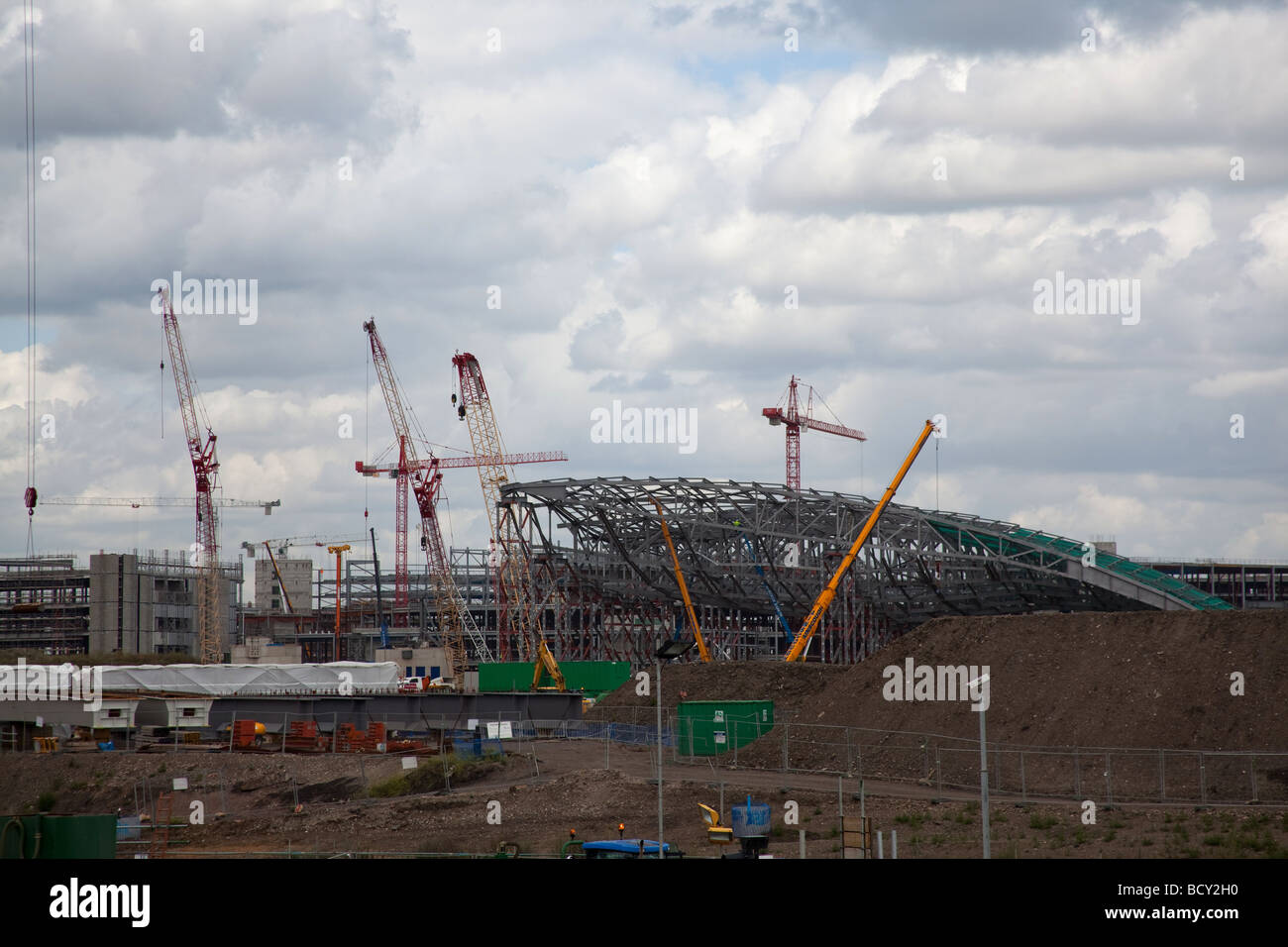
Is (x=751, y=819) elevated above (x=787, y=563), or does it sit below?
below

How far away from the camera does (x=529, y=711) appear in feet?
204

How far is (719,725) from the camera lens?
159 feet

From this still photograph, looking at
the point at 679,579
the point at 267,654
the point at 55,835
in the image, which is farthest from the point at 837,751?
the point at 267,654

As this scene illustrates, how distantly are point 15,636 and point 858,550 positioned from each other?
95.1 metres

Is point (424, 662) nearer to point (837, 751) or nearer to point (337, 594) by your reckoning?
point (337, 594)

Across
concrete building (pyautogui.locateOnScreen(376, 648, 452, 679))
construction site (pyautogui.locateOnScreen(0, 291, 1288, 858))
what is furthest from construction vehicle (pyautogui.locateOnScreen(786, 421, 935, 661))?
concrete building (pyautogui.locateOnScreen(376, 648, 452, 679))

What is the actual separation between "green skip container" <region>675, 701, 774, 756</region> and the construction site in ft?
0.46

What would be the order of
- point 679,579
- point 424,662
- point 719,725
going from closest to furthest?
point 719,725 < point 679,579 < point 424,662

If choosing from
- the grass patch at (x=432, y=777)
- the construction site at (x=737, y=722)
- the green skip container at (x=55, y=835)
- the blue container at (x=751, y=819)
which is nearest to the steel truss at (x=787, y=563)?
the construction site at (x=737, y=722)

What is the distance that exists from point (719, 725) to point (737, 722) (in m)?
0.98

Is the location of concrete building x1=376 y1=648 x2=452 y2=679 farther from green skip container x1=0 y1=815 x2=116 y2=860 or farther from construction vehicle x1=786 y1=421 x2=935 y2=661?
green skip container x1=0 y1=815 x2=116 y2=860

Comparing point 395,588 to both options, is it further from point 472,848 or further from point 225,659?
point 472,848
